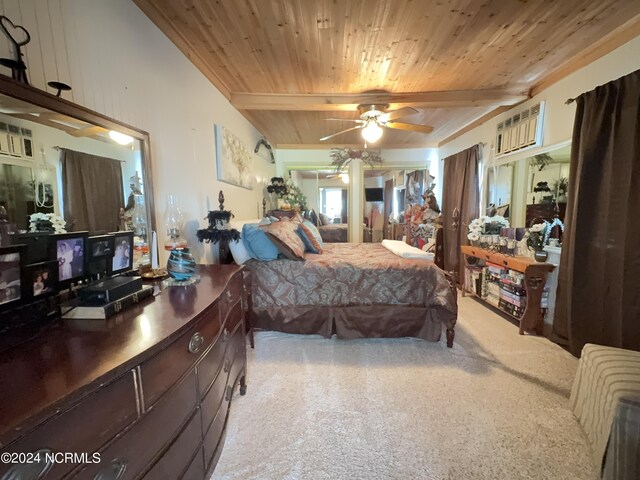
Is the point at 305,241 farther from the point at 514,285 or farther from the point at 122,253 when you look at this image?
the point at 514,285

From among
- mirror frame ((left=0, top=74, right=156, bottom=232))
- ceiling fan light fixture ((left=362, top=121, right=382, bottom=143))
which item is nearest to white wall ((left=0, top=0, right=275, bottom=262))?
mirror frame ((left=0, top=74, right=156, bottom=232))

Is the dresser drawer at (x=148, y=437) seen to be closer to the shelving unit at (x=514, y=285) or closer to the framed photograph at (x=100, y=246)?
the framed photograph at (x=100, y=246)

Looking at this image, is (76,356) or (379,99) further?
(379,99)

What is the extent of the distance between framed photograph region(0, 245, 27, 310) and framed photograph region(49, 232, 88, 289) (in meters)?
0.14

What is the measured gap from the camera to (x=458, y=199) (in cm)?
439

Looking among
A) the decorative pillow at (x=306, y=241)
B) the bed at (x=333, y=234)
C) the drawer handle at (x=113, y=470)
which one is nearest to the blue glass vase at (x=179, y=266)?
the drawer handle at (x=113, y=470)

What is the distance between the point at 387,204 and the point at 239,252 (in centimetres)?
542

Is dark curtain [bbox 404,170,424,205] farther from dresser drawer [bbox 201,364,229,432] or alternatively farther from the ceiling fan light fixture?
dresser drawer [bbox 201,364,229,432]

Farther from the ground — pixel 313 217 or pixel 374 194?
pixel 374 194

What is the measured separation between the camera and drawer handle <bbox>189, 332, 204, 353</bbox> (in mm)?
960

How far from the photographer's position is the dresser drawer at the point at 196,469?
951mm

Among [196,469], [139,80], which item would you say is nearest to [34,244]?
[196,469]

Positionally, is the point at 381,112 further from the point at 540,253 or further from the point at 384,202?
the point at 384,202

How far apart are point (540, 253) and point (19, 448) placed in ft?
11.4
